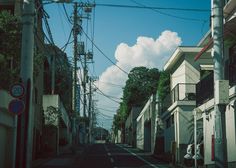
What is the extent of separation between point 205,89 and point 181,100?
5834mm

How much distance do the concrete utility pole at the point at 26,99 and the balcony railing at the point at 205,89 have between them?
34.5 ft

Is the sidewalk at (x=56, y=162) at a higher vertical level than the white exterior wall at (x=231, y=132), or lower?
lower

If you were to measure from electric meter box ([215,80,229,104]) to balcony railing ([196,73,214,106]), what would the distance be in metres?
8.83

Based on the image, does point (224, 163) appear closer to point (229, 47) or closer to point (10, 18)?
point (229, 47)

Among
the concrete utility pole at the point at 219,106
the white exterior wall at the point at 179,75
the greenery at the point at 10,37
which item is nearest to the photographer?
the concrete utility pole at the point at 219,106

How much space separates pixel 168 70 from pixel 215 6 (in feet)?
80.8

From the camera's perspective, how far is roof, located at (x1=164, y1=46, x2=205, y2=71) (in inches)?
1223

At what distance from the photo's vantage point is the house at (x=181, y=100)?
2903 cm

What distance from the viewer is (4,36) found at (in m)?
20.3

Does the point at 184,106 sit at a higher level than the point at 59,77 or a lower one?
lower

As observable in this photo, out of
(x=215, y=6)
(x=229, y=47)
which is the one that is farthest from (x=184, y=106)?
(x=215, y=6)

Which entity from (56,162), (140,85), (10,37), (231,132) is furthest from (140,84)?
(231,132)

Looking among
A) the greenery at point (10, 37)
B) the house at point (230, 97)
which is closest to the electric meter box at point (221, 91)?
the house at point (230, 97)

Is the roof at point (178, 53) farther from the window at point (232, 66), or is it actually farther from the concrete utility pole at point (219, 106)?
the concrete utility pole at point (219, 106)
